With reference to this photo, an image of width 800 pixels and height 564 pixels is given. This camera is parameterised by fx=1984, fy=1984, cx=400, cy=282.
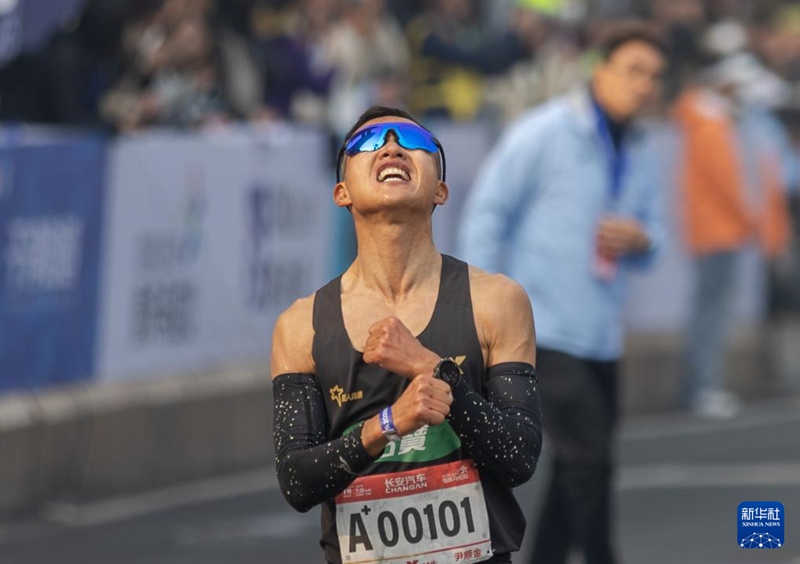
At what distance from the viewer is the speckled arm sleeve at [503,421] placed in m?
3.84

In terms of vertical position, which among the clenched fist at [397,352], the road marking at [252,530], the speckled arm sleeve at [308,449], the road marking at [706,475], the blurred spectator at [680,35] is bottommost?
the speckled arm sleeve at [308,449]

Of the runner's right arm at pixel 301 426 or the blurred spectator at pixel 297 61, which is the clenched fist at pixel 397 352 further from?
the blurred spectator at pixel 297 61

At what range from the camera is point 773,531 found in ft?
16.8

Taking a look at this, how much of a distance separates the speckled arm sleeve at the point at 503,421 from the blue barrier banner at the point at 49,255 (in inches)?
226

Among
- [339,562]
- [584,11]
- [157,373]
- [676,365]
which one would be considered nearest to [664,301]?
[676,365]

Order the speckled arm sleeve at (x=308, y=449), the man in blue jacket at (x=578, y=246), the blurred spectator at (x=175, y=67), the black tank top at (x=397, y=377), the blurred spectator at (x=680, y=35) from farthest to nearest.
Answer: the blurred spectator at (x=680, y=35), the blurred spectator at (x=175, y=67), the man in blue jacket at (x=578, y=246), the black tank top at (x=397, y=377), the speckled arm sleeve at (x=308, y=449)

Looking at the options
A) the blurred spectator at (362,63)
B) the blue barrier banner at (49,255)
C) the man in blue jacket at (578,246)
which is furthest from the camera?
the blurred spectator at (362,63)

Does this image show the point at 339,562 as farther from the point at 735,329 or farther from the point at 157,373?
the point at 735,329

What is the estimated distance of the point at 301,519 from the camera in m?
9.66

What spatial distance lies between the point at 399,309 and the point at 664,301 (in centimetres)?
1062

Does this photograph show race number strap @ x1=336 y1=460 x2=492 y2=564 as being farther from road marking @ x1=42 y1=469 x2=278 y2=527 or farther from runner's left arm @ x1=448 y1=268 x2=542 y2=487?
road marking @ x1=42 y1=469 x2=278 y2=527

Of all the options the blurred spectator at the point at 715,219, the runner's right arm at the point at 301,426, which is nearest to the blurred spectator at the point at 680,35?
the blurred spectator at the point at 715,219

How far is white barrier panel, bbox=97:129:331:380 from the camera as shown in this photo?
34.0ft

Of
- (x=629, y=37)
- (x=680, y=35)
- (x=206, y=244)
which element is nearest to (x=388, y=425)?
(x=629, y=37)
